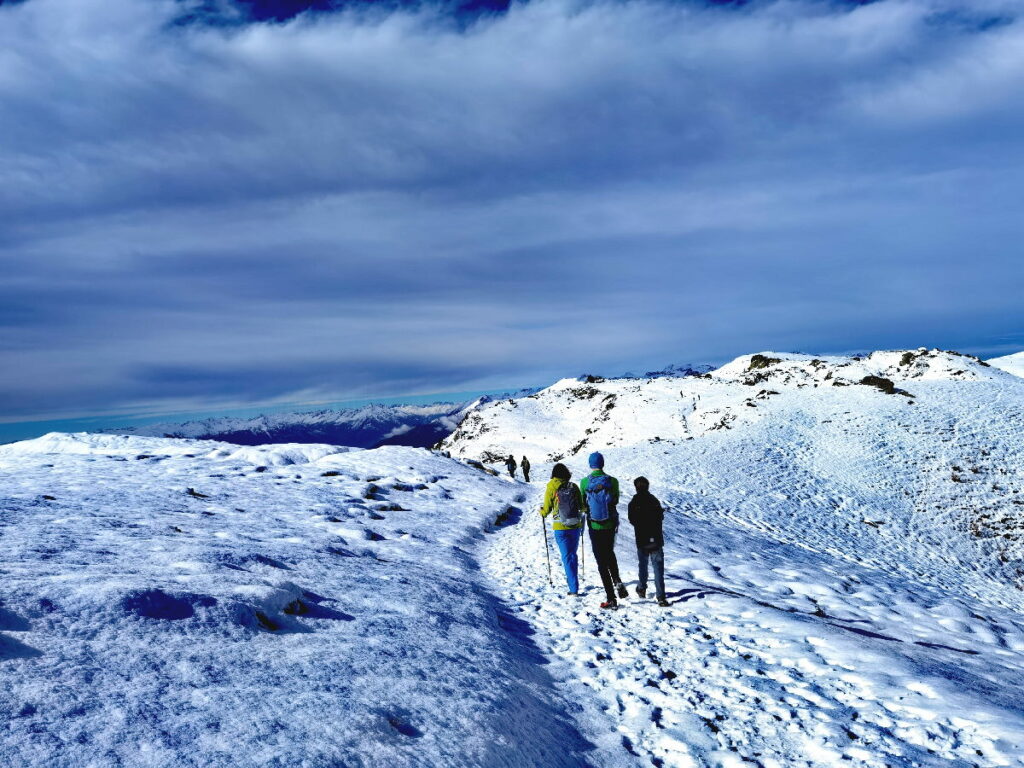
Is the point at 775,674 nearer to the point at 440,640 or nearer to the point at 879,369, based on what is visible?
the point at 440,640

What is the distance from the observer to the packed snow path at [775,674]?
6.15 metres

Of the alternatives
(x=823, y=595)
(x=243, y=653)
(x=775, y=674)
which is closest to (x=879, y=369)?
(x=823, y=595)

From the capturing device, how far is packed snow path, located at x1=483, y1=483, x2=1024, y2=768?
615 centimetres

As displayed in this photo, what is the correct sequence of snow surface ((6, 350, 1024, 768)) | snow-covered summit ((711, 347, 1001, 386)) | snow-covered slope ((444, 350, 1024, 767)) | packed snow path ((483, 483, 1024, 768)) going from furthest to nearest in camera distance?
1. snow-covered summit ((711, 347, 1001, 386))
2. snow-covered slope ((444, 350, 1024, 767))
3. packed snow path ((483, 483, 1024, 768))
4. snow surface ((6, 350, 1024, 768))

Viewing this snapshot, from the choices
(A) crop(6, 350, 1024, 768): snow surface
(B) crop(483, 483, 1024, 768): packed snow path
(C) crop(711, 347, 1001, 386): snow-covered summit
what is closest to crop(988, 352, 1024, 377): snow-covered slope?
(C) crop(711, 347, 1001, 386): snow-covered summit

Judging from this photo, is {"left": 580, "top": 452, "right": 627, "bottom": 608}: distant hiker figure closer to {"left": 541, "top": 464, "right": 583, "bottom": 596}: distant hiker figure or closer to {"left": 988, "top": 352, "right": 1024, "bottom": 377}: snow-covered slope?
{"left": 541, "top": 464, "right": 583, "bottom": 596}: distant hiker figure

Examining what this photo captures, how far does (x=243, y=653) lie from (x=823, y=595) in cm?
1471

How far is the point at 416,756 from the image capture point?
4.99 m

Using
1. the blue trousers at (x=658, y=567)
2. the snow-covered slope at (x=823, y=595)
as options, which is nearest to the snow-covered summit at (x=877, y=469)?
the snow-covered slope at (x=823, y=595)

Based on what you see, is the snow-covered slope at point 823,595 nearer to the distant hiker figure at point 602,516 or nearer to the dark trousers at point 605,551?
the dark trousers at point 605,551

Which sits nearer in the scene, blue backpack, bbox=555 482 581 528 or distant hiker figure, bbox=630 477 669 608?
distant hiker figure, bbox=630 477 669 608

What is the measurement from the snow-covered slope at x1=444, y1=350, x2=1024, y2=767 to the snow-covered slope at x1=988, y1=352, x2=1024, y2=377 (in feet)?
226

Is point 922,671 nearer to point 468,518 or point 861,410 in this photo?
point 468,518

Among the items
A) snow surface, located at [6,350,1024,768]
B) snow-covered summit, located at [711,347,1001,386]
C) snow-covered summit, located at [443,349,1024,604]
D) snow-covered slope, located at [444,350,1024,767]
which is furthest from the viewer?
snow-covered summit, located at [711,347,1001,386]
